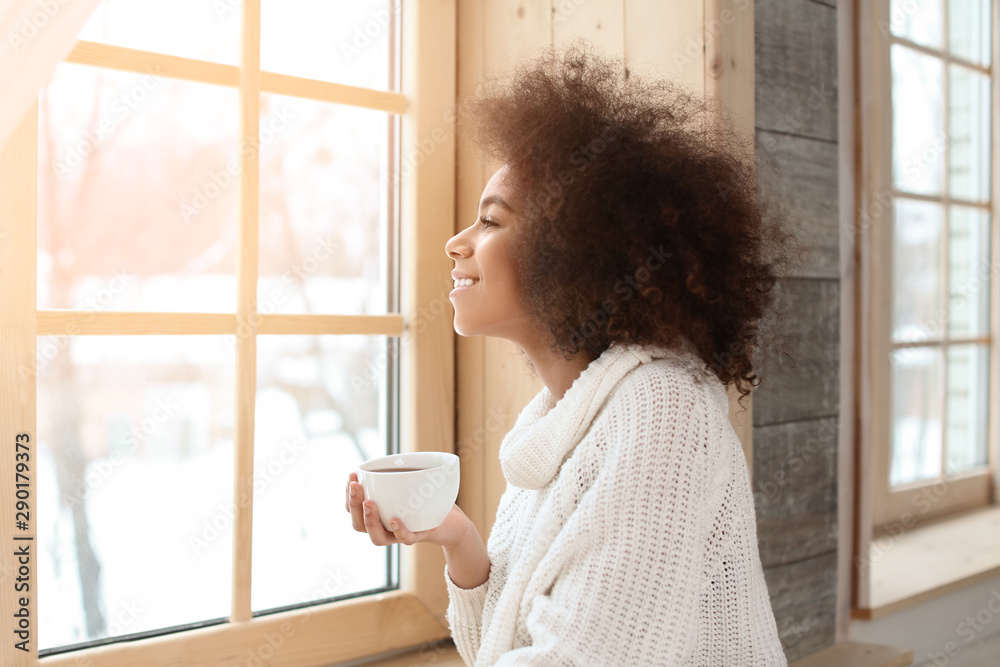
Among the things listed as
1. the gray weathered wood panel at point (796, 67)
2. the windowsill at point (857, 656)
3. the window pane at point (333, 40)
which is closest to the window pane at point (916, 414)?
the windowsill at point (857, 656)

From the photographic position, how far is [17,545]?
1012 millimetres

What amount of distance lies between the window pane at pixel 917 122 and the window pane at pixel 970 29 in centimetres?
12

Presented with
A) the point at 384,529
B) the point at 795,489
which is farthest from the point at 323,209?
the point at 795,489

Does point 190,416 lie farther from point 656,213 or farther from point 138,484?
point 656,213

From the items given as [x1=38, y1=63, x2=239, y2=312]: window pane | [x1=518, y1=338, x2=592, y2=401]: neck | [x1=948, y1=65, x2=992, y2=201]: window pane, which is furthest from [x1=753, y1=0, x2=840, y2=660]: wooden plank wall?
[x1=948, y1=65, x2=992, y2=201]: window pane

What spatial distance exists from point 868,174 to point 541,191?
74 centimetres

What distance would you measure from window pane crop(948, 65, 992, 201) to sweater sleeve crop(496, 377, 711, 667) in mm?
1710

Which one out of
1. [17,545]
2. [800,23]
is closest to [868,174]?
[800,23]

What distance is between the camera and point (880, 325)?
5.99ft

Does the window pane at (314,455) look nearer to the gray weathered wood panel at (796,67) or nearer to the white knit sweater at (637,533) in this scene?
the white knit sweater at (637,533)

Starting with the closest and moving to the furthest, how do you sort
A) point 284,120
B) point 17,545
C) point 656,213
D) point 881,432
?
point 656,213 → point 17,545 → point 284,120 → point 881,432

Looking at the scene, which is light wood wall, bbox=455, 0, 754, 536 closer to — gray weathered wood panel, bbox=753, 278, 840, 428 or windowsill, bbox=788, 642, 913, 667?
gray weathered wood panel, bbox=753, 278, 840, 428

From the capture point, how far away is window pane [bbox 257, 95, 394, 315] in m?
1.26

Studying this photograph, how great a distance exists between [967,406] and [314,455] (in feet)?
5.81
